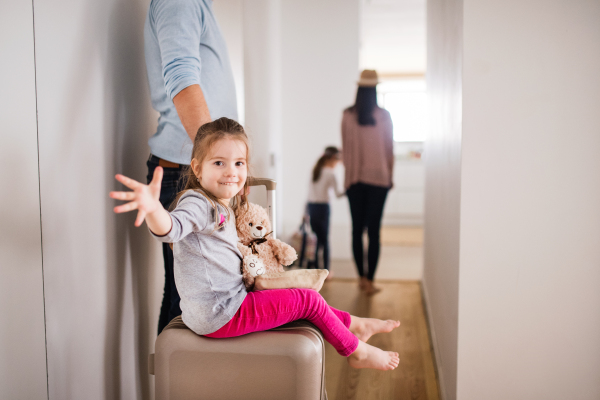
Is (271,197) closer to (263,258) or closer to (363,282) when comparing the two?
(263,258)

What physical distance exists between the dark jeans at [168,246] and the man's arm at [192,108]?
0.51 feet

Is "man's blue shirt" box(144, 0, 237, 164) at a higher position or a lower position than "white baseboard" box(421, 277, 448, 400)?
higher

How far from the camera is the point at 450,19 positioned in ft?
4.68

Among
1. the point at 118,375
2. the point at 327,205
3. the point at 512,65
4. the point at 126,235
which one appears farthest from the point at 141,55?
the point at 327,205

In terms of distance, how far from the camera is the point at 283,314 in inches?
37.8

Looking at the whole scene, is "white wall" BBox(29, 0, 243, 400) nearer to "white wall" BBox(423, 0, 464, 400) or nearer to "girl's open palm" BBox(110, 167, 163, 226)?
"girl's open palm" BBox(110, 167, 163, 226)

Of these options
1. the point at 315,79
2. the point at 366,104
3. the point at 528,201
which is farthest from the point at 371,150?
the point at 528,201

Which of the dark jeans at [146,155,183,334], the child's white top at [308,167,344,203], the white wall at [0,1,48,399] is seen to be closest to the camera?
the white wall at [0,1,48,399]

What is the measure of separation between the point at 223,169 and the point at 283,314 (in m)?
0.34

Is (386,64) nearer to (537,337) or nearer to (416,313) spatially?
(416,313)

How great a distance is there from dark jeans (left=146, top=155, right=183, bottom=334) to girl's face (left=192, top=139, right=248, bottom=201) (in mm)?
193

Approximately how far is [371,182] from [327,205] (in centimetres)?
57

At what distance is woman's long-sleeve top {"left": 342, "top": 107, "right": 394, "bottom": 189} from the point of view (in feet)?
8.88

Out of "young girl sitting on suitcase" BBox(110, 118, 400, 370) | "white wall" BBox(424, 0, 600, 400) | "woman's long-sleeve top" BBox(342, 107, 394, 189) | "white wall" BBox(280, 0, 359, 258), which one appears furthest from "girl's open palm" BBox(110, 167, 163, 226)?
"white wall" BBox(280, 0, 359, 258)
